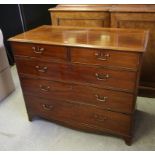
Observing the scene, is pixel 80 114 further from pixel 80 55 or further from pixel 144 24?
pixel 144 24

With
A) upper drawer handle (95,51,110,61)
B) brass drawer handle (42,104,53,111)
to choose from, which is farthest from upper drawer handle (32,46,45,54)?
brass drawer handle (42,104,53,111)

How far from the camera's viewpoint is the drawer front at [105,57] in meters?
1.21

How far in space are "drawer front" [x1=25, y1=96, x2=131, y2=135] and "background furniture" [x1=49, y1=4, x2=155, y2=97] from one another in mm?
768

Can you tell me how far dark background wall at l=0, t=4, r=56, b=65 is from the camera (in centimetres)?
281

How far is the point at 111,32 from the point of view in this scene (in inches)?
59.5

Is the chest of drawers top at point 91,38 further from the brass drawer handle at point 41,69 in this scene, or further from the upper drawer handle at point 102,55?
the brass drawer handle at point 41,69

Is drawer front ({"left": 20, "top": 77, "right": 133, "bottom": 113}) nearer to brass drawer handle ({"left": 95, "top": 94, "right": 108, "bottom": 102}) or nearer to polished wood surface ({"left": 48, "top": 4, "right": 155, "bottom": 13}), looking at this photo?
brass drawer handle ({"left": 95, "top": 94, "right": 108, "bottom": 102})

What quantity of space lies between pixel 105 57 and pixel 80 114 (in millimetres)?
583

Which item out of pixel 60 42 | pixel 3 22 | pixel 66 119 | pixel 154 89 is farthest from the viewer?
pixel 3 22

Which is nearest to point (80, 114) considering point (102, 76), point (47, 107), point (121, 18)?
point (47, 107)

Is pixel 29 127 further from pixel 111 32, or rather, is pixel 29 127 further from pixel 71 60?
pixel 111 32

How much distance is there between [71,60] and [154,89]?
1.17 meters

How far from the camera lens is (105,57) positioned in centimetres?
127

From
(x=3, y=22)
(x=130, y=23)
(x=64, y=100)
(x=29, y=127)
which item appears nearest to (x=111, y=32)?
(x=130, y=23)
